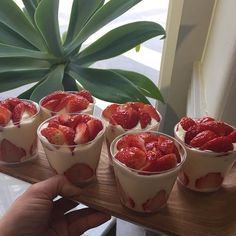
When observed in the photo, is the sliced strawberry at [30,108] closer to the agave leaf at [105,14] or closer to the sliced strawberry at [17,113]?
the sliced strawberry at [17,113]

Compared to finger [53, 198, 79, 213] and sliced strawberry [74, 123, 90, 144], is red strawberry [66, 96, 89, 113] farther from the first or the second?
finger [53, 198, 79, 213]

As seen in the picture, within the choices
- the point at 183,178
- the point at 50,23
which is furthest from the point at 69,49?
the point at 183,178

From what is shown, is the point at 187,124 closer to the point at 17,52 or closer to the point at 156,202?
the point at 156,202

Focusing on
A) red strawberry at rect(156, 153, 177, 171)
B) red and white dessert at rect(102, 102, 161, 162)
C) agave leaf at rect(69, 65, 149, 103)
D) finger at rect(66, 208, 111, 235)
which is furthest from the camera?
agave leaf at rect(69, 65, 149, 103)

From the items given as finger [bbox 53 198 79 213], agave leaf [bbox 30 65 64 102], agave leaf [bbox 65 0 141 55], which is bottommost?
finger [bbox 53 198 79 213]

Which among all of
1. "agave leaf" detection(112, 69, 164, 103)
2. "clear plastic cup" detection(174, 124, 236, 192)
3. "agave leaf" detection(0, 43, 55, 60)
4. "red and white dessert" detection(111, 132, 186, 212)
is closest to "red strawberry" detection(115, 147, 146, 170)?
"red and white dessert" detection(111, 132, 186, 212)

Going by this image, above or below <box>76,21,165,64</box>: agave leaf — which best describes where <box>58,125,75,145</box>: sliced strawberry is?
below

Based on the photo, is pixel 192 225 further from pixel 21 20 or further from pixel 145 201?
pixel 21 20

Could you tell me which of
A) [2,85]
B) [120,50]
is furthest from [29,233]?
[120,50]

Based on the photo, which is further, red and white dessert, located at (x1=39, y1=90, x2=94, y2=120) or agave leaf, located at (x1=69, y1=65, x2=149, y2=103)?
agave leaf, located at (x1=69, y1=65, x2=149, y2=103)
